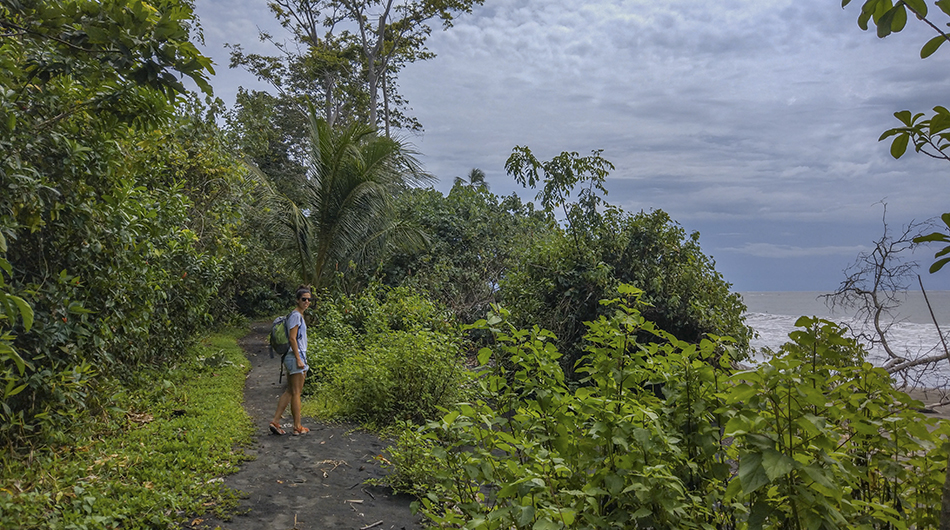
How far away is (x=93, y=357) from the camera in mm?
5527

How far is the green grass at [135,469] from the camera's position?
392 centimetres

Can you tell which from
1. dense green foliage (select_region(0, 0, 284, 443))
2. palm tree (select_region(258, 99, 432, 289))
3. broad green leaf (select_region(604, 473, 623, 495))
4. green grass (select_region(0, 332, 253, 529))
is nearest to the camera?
broad green leaf (select_region(604, 473, 623, 495))

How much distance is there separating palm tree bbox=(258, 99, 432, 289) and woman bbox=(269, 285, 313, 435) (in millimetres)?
6527

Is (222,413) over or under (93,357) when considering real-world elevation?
under

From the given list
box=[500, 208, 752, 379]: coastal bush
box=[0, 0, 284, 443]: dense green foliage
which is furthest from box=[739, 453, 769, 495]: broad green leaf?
box=[500, 208, 752, 379]: coastal bush

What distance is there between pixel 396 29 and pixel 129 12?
22113mm

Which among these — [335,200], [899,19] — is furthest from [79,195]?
[335,200]

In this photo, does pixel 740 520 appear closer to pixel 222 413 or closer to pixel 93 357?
pixel 93 357

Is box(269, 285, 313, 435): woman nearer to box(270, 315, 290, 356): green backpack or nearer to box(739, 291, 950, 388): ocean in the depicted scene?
box(270, 315, 290, 356): green backpack

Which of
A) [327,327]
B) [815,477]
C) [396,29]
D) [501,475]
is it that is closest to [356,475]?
[501,475]

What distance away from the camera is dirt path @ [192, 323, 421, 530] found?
4496 millimetres

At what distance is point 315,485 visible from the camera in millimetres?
5270

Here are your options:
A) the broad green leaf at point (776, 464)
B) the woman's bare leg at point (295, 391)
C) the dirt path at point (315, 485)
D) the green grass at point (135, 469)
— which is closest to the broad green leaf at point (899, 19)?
the broad green leaf at point (776, 464)

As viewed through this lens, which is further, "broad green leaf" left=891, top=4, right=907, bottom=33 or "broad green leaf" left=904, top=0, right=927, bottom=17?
"broad green leaf" left=891, top=4, right=907, bottom=33
